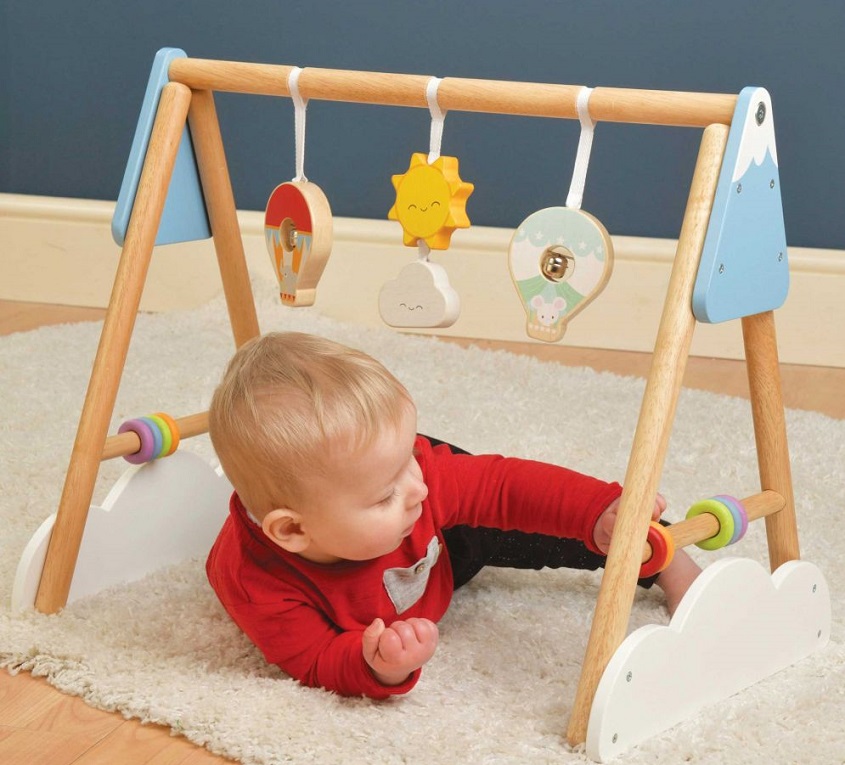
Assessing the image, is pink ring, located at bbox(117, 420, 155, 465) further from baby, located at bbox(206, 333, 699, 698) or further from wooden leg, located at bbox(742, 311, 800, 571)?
wooden leg, located at bbox(742, 311, 800, 571)

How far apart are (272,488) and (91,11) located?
1.45m

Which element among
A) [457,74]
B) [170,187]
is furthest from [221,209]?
[457,74]

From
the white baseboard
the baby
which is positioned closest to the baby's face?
the baby

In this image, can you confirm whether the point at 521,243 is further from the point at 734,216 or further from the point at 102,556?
the point at 102,556

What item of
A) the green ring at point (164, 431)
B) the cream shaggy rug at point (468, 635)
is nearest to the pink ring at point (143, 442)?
the green ring at point (164, 431)

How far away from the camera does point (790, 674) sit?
0.97 m

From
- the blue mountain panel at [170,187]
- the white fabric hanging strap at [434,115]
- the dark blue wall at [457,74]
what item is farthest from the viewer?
the dark blue wall at [457,74]

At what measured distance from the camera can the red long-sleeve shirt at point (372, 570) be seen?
2.99 ft

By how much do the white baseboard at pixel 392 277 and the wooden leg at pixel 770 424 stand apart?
937 millimetres

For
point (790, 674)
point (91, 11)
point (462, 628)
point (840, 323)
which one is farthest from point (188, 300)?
point (790, 674)

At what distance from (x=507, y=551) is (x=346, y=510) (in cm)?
25

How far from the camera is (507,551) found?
108 cm

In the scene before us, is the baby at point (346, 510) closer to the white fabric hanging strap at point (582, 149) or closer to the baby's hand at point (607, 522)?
the baby's hand at point (607, 522)

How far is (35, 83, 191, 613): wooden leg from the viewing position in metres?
1.02
